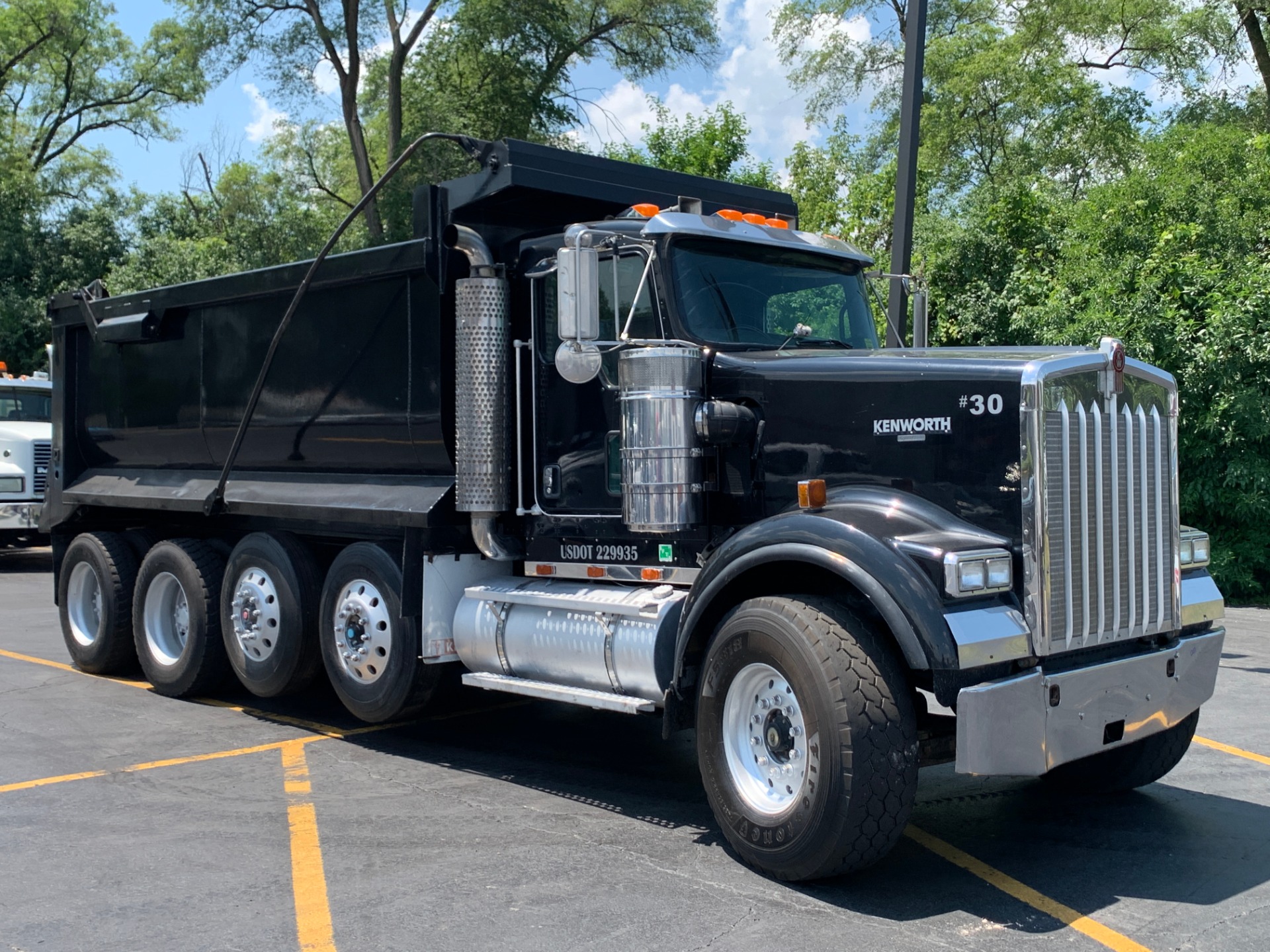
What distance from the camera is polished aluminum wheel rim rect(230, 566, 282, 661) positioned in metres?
8.13

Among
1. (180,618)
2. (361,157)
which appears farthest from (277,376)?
(361,157)

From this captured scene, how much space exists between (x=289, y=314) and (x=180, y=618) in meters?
2.74

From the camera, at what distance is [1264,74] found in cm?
2325

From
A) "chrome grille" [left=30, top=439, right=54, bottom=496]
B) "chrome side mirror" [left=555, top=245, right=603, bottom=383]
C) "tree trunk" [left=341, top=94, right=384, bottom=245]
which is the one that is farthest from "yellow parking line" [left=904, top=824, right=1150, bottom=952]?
"tree trunk" [left=341, top=94, right=384, bottom=245]

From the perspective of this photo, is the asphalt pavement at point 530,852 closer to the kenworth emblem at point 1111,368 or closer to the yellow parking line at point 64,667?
the yellow parking line at point 64,667

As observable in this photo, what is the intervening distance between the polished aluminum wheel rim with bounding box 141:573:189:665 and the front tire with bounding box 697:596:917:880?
523cm

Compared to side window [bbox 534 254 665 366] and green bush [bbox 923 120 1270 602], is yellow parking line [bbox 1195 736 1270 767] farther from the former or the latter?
green bush [bbox 923 120 1270 602]

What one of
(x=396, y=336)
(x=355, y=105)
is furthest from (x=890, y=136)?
(x=396, y=336)

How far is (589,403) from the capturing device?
6496 mm

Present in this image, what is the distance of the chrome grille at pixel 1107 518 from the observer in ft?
16.2

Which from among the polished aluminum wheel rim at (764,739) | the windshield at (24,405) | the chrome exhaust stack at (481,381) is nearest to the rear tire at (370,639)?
the chrome exhaust stack at (481,381)

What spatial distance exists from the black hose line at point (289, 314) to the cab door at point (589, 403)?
0.92m

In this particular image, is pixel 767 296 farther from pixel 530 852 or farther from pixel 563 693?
pixel 530 852

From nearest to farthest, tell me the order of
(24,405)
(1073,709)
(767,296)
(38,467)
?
(1073,709), (767,296), (38,467), (24,405)
